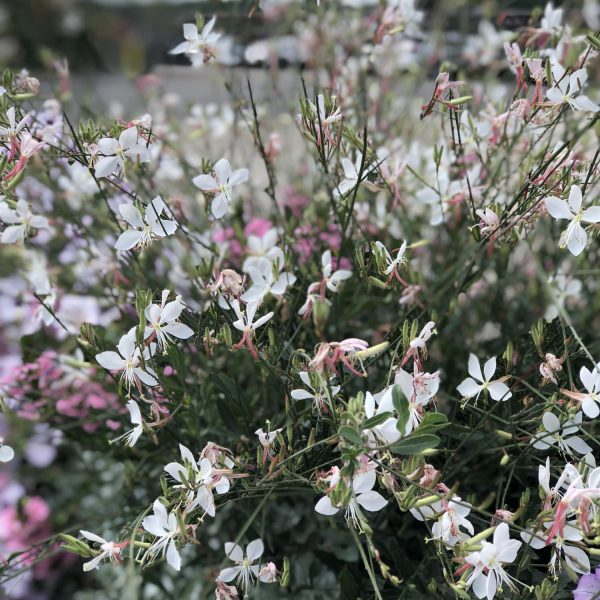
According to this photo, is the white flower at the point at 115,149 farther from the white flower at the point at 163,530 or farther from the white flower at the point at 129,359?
the white flower at the point at 163,530

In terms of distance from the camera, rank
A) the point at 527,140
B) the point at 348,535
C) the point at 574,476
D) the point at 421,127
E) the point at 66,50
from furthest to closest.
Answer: the point at 66,50, the point at 421,127, the point at 527,140, the point at 348,535, the point at 574,476

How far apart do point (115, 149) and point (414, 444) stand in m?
0.35

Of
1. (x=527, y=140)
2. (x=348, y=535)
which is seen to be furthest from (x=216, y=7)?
(x=348, y=535)

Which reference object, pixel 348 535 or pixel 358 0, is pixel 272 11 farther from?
pixel 348 535

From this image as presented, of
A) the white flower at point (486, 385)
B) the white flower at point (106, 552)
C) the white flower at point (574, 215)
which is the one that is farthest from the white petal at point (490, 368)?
the white flower at point (106, 552)

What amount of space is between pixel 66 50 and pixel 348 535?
3505mm

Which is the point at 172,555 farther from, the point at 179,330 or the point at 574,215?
the point at 574,215

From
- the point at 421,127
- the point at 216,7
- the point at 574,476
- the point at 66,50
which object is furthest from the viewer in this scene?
the point at 66,50

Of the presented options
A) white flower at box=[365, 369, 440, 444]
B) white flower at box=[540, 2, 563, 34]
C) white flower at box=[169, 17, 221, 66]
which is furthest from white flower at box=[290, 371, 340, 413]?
white flower at box=[540, 2, 563, 34]

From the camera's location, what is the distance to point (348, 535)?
74cm

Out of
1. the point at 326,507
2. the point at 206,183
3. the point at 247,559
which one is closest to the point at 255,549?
the point at 247,559

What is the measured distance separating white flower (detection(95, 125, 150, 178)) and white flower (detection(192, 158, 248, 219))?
7cm

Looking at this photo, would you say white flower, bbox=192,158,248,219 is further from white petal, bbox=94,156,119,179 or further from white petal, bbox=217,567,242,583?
white petal, bbox=217,567,242,583

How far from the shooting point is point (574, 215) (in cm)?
58
